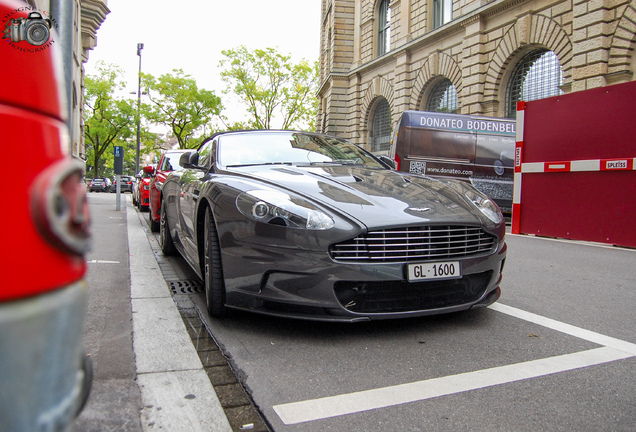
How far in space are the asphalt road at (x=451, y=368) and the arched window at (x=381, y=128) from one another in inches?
999

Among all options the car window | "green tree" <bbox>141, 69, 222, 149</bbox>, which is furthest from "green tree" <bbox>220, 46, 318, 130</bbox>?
the car window

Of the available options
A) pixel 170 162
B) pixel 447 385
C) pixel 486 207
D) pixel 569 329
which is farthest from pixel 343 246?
pixel 170 162

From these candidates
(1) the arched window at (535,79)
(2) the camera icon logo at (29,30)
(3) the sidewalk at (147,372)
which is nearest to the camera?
(2) the camera icon logo at (29,30)

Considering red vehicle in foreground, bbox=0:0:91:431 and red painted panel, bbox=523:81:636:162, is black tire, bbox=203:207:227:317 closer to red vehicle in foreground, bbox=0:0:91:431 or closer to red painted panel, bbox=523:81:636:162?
red vehicle in foreground, bbox=0:0:91:431

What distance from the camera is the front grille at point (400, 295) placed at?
3.11m

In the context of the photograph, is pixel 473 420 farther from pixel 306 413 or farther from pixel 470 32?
pixel 470 32

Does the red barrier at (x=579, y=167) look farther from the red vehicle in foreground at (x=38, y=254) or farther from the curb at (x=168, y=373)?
the red vehicle in foreground at (x=38, y=254)

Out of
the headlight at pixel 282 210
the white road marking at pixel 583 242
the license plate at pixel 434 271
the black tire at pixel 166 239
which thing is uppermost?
the headlight at pixel 282 210

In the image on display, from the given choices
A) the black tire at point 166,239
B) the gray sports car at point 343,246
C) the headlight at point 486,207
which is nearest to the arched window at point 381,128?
the black tire at point 166,239

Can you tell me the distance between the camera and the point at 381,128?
1184 inches

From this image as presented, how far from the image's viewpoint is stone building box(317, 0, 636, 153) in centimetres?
1507

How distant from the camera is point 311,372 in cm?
272

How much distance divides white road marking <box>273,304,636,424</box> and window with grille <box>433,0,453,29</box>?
21.7 m

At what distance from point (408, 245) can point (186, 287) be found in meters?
2.35
